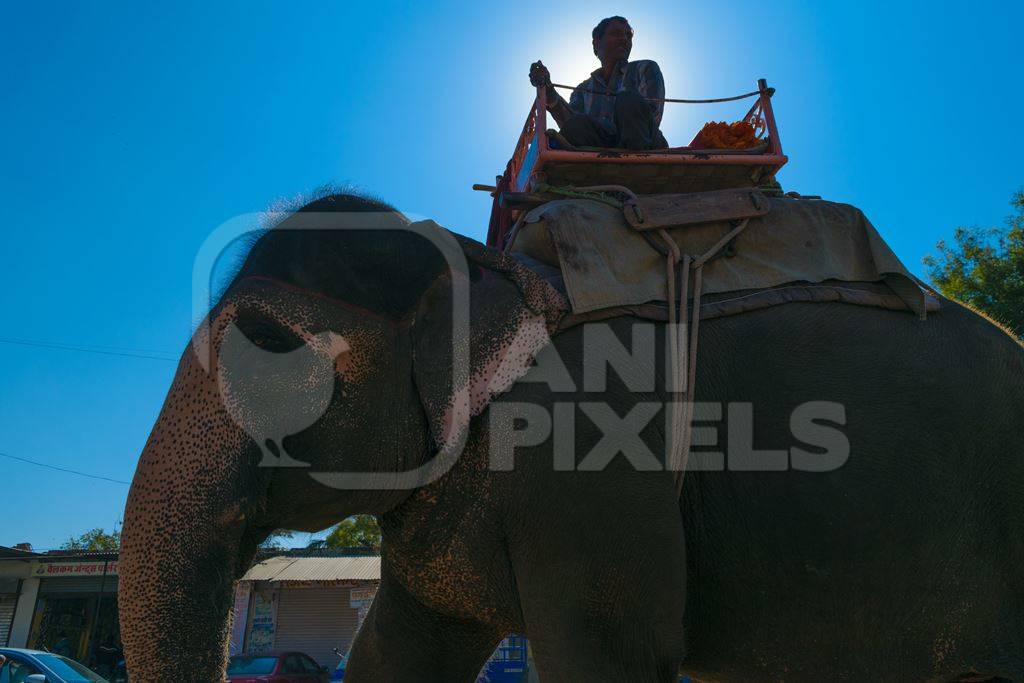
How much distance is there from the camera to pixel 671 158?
9.48 ft

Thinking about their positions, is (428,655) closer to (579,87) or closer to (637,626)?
(637,626)

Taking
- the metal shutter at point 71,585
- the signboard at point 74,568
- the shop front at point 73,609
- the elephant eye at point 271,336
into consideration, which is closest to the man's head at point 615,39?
the elephant eye at point 271,336

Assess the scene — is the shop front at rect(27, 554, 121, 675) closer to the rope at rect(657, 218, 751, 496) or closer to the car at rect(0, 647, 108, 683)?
the car at rect(0, 647, 108, 683)

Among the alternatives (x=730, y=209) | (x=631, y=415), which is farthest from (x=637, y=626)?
(x=730, y=209)

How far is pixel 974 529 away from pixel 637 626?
951 millimetres

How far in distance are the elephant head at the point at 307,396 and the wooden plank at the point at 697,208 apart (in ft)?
1.41

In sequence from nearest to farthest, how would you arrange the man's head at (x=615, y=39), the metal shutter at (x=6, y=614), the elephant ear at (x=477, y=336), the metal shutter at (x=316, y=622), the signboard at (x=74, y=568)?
1. the elephant ear at (x=477, y=336)
2. the man's head at (x=615, y=39)
3. the signboard at (x=74, y=568)
4. the metal shutter at (x=6, y=614)
5. the metal shutter at (x=316, y=622)

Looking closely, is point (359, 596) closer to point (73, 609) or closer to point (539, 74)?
point (73, 609)

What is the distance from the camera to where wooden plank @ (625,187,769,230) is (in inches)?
90.4

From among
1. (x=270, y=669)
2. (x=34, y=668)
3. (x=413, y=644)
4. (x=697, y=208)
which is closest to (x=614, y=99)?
(x=697, y=208)

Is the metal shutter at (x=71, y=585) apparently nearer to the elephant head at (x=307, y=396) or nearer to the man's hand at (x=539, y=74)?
the man's hand at (x=539, y=74)

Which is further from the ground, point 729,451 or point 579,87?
point 579,87

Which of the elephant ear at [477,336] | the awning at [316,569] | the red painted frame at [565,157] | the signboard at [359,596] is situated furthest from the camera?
the signboard at [359,596]

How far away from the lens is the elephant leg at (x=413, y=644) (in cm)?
236
